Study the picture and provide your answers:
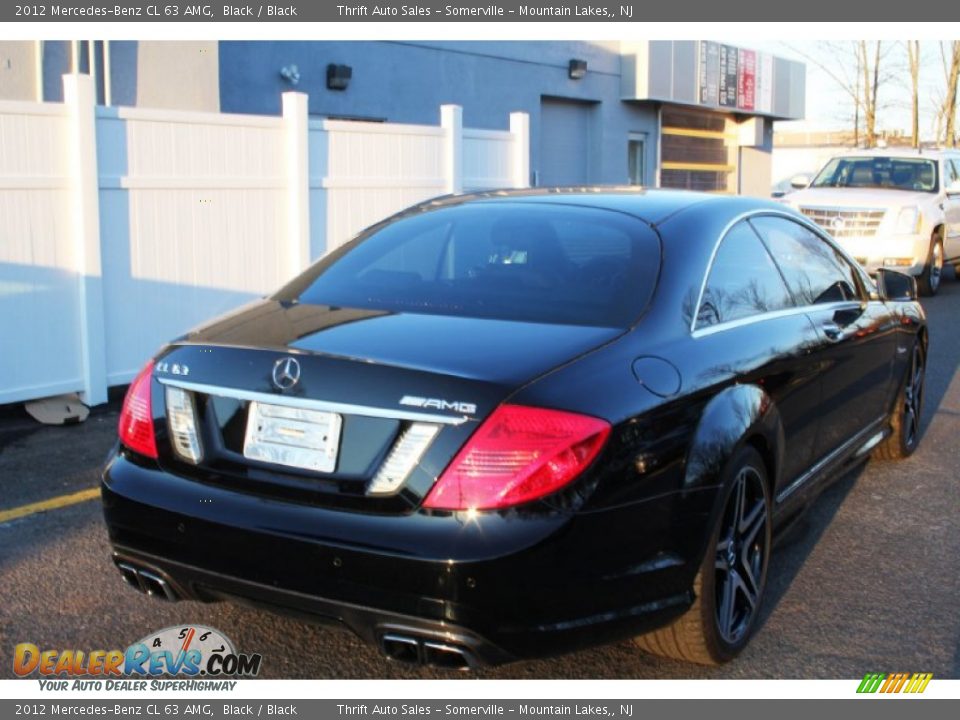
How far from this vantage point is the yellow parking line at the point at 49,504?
533 cm

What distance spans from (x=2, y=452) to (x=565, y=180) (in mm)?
15512

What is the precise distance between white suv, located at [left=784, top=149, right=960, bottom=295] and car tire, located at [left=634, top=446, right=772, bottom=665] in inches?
467

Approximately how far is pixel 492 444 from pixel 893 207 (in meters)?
13.5

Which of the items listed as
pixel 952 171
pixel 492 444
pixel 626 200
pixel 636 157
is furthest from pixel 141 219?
pixel 636 157

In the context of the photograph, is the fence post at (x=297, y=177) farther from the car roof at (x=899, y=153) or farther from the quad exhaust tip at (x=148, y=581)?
the car roof at (x=899, y=153)

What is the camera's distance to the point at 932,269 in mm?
15641

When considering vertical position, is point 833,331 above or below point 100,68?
below

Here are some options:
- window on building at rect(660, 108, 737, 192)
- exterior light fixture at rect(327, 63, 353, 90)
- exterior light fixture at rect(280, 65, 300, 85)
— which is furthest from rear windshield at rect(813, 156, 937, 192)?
exterior light fixture at rect(280, 65, 300, 85)

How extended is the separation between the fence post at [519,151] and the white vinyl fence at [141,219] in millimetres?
2188

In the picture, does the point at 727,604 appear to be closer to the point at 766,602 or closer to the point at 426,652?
the point at 766,602

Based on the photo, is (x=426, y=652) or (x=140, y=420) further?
(x=140, y=420)

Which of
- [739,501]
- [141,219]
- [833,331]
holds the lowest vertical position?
[739,501]

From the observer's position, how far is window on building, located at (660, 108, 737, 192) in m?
24.2

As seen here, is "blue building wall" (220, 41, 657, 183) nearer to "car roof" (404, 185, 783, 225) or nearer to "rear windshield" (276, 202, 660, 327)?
"car roof" (404, 185, 783, 225)
